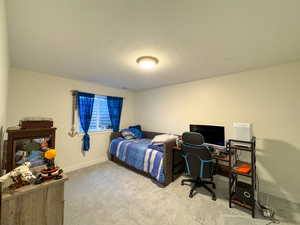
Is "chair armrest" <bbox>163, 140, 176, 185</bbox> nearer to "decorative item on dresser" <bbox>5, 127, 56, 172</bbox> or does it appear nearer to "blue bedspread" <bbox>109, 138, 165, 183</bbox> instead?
"blue bedspread" <bbox>109, 138, 165, 183</bbox>

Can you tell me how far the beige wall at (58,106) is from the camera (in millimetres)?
2477

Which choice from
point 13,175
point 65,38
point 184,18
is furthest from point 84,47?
point 13,175

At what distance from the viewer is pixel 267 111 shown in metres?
2.28

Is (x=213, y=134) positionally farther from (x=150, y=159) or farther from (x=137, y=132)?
(x=137, y=132)

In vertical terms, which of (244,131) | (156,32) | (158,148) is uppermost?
(156,32)

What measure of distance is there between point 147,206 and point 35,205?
1476 mm

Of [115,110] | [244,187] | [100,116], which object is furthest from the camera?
[115,110]

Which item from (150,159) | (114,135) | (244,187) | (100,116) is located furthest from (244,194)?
(100,116)

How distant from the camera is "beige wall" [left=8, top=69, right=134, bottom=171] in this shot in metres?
2.48

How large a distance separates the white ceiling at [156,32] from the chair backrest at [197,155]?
1316 millimetres

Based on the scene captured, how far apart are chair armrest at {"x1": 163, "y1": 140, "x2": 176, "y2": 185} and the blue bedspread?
10cm

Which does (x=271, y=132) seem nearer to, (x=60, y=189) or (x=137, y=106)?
(x=60, y=189)

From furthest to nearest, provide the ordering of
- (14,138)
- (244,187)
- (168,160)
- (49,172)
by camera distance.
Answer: (168,160)
(244,187)
(14,138)
(49,172)

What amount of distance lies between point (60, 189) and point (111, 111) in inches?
117
